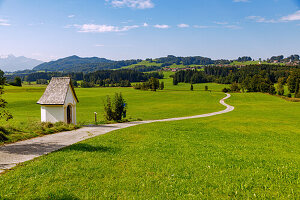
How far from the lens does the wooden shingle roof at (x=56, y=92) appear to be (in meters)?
27.7

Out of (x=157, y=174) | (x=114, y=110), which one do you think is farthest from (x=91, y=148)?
(x=114, y=110)

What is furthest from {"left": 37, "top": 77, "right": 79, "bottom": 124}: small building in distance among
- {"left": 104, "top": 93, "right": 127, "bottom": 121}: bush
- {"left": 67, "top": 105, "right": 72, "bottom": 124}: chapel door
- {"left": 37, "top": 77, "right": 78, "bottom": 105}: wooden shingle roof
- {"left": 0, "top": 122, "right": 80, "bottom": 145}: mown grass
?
{"left": 104, "top": 93, "right": 127, "bottom": 121}: bush

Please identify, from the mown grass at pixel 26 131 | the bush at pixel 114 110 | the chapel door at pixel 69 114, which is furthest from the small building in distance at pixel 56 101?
the bush at pixel 114 110

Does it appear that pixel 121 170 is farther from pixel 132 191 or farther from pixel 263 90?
pixel 263 90

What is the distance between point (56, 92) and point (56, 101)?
1511 millimetres

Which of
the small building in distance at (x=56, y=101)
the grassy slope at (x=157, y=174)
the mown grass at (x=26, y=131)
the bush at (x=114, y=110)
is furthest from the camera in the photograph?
the bush at (x=114, y=110)

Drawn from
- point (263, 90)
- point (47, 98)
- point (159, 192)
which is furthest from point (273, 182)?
point (263, 90)

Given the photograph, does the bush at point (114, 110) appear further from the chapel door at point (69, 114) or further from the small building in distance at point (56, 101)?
the small building in distance at point (56, 101)

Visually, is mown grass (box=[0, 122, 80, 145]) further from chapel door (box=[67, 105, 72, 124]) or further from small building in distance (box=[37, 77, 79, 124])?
chapel door (box=[67, 105, 72, 124])

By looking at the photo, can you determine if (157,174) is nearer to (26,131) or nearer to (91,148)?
(91,148)

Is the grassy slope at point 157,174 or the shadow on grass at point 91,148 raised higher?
the grassy slope at point 157,174

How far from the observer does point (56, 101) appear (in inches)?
1089

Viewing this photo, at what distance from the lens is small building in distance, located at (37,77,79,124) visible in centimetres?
2767

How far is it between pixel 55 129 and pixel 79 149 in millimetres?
9386
